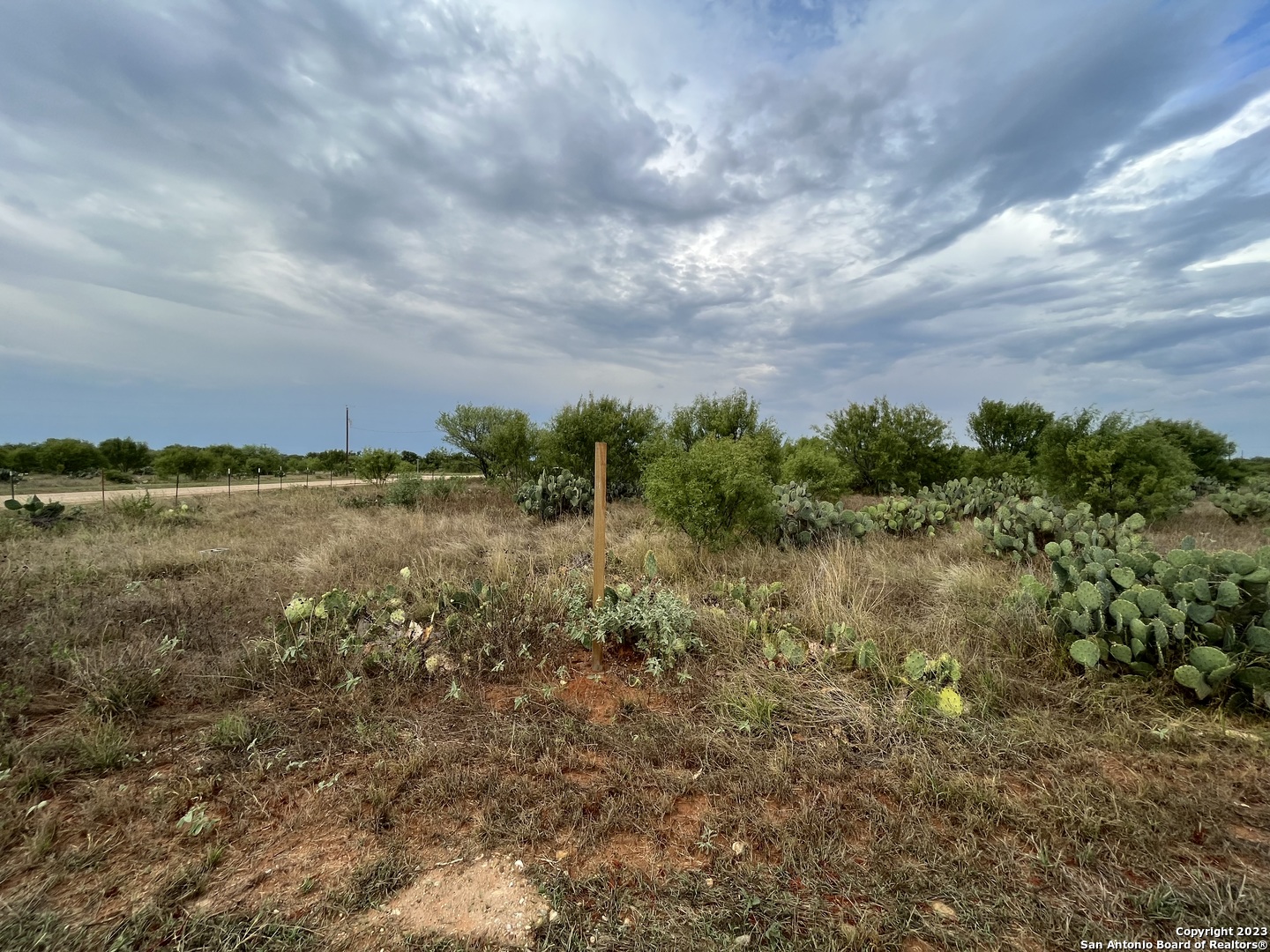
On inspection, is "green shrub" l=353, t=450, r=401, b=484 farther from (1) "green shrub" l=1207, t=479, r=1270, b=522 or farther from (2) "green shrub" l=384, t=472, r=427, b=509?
(1) "green shrub" l=1207, t=479, r=1270, b=522

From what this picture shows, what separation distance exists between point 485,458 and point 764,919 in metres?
19.2

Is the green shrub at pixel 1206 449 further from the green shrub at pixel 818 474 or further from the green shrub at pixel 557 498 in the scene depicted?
the green shrub at pixel 557 498

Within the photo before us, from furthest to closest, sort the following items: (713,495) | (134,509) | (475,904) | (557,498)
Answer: (557,498) → (134,509) → (713,495) → (475,904)

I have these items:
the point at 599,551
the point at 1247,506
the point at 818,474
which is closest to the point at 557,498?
the point at 818,474

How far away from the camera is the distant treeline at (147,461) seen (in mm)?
30094

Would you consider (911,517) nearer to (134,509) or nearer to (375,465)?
(134,509)

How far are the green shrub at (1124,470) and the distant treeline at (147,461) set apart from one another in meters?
23.5

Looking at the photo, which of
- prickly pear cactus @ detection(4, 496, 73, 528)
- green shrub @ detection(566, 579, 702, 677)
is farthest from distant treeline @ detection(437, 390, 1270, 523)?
prickly pear cactus @ detection(4, 496, 73, 528)

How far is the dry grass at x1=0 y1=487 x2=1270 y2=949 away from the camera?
1.99 meters

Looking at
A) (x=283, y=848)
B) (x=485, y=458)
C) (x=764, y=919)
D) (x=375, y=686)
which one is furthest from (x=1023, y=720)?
(x=485, y=458)

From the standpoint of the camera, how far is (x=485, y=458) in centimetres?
2002

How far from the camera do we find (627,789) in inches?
107

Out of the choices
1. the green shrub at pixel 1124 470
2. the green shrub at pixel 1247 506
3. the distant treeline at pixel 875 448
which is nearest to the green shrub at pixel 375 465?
the distant treeline at pixel 875 448

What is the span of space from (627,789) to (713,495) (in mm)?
4706
